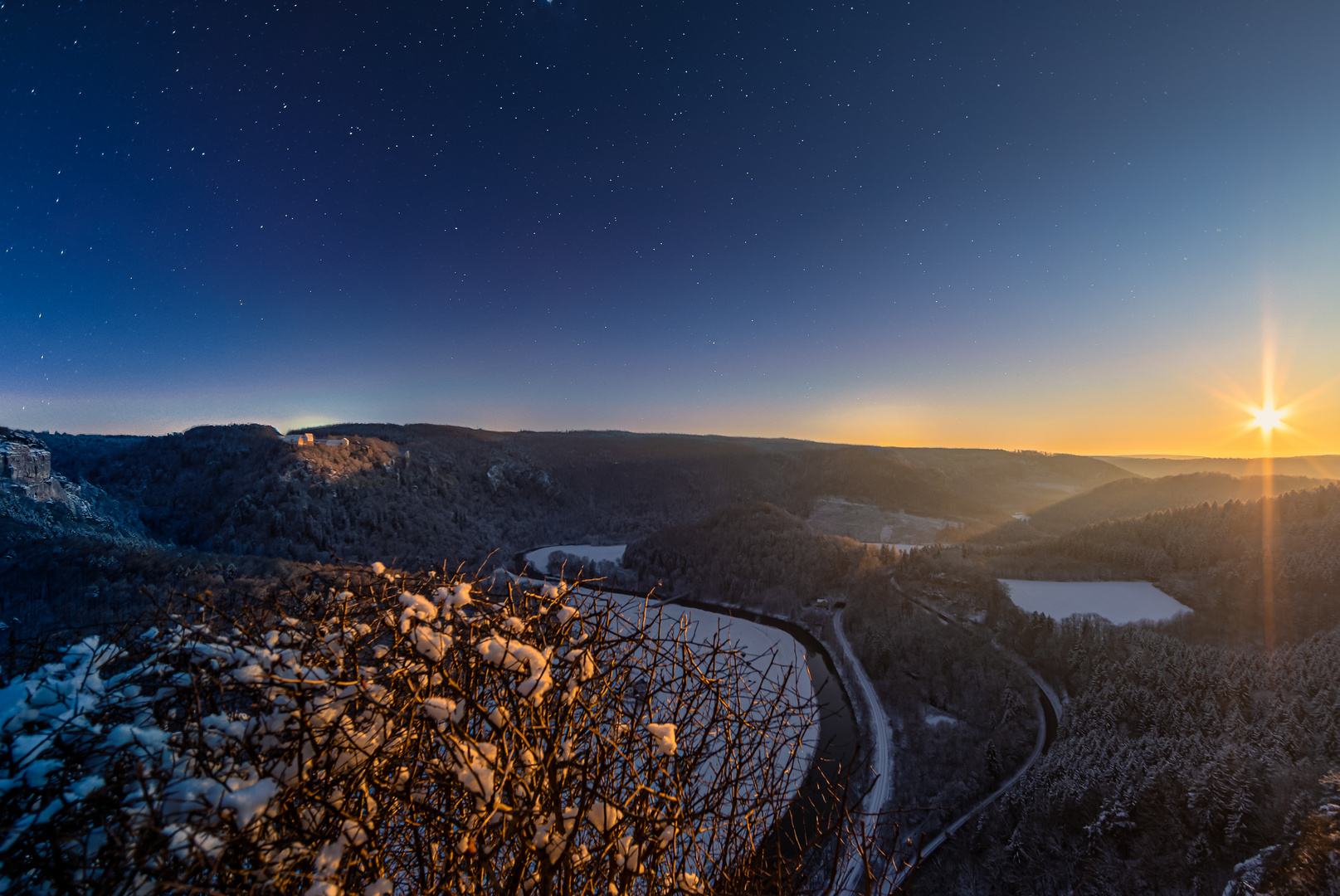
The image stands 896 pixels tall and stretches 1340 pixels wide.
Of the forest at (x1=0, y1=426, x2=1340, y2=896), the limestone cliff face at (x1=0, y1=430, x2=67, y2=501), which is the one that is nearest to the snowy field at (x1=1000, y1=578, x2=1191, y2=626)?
the forest at (x1=0, y1=426, x2=1340, y2=896)

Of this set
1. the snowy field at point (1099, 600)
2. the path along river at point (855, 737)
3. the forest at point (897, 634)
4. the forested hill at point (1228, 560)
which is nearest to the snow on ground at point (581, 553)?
the forest at point (897, 634)

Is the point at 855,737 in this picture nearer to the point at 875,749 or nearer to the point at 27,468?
the point at 875,749

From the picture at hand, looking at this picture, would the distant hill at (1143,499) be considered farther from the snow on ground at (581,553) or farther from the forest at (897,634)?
the snow on ground at (581,553)

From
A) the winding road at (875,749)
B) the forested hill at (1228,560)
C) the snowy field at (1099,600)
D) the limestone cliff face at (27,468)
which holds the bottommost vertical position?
the winding road at (875,749)

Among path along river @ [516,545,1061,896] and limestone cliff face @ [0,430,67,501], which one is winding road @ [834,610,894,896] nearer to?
path along river @ [516,545,1061,896]

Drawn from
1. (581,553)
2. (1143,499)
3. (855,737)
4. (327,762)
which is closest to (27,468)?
(581,553)
